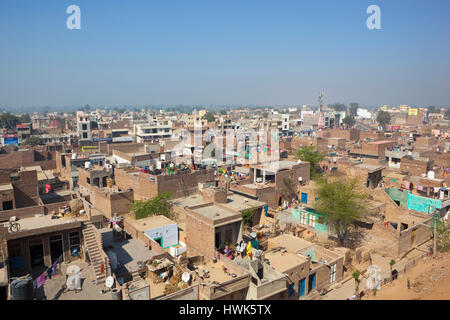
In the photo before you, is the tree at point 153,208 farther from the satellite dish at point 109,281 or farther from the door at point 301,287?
the satellite dish at point 109,281

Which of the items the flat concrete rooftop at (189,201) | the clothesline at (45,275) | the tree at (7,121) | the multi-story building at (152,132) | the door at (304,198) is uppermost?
the tree at (7,121)

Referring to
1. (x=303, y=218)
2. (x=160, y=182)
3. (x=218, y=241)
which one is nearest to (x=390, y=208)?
(x=303, y=218)

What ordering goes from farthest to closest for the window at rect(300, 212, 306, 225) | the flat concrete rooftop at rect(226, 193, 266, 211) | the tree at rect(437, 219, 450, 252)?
the window at rect(300, 212, 306, 225) < the flat concrete rooftop at rect(226, 193, 266, 211) < the tree at rect(437, 219, 450, 252)

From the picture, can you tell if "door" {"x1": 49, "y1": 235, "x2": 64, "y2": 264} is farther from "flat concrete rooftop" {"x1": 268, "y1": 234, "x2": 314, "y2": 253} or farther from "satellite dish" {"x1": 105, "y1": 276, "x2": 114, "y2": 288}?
"flat concrete rooftop" {"x1": 268, "y1": 234, "x2": 314, "y2": 253}

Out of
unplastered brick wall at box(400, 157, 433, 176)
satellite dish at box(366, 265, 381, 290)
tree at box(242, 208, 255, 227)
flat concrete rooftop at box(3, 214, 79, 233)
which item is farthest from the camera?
unplastered brick wall at box(400, 157, 433, 176)

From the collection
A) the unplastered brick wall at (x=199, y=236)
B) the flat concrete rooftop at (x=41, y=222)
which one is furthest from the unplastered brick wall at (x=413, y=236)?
the flat concrete rooftop at (x=41, y=222)

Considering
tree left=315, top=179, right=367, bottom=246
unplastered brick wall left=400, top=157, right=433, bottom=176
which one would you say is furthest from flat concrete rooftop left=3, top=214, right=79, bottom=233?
unplastered brick wall left=400, top=157, right=433, bottom=176

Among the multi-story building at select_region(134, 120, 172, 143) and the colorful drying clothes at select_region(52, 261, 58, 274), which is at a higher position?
the multi-story building at select_region(134, 120, 172, 143)
